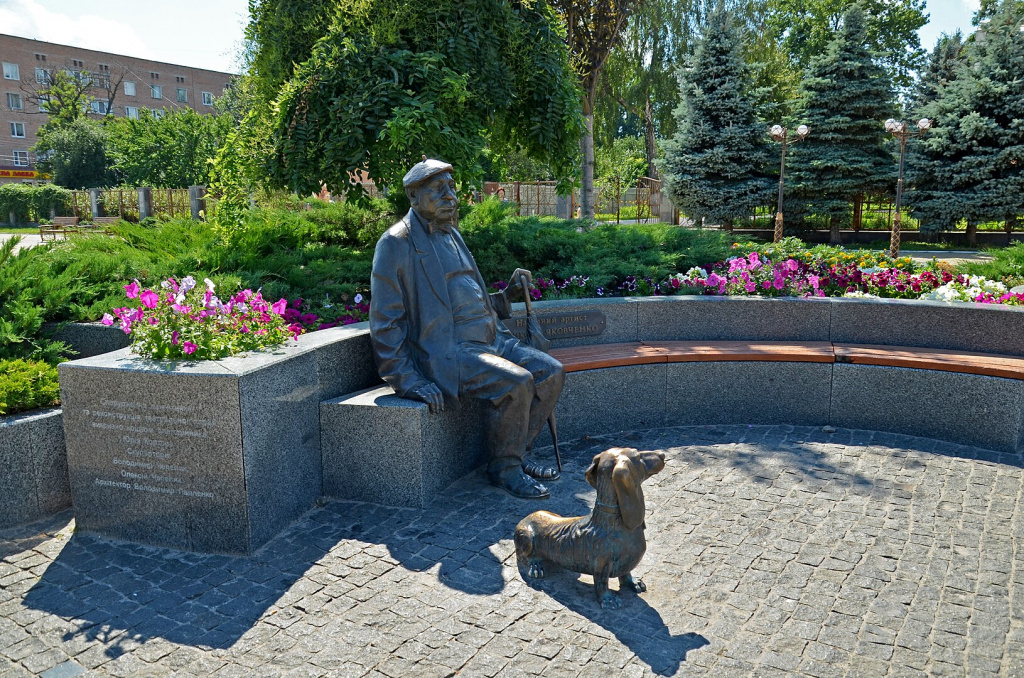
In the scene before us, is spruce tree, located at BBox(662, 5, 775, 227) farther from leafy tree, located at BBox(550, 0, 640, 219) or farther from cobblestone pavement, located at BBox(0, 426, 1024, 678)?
cobblestone pavement, located at BBox(0, 426, 1024, 678)

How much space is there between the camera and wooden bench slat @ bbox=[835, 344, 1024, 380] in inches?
248

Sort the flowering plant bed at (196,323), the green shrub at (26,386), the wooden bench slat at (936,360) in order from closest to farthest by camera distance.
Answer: the flowering plant bed at (196,323)
the green shrub at (26,386)
the wooden bench slat at (936,360)

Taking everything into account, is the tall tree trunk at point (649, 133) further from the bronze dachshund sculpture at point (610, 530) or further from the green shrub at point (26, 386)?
the bronze dachshund sculpture at point (610, 530)

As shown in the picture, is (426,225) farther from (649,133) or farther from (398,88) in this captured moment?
(649,133)

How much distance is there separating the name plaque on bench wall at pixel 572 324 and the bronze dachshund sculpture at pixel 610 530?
3.14m

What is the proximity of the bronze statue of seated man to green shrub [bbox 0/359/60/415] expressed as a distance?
2.01 meters

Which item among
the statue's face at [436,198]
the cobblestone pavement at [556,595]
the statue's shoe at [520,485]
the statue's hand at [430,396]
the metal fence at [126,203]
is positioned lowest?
the cobblestone pavement at [556,595]

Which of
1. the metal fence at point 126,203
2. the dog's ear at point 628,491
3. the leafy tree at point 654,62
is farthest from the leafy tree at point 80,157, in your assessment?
the dog's ear at point 628,491

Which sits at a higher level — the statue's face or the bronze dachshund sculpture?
the statue's face

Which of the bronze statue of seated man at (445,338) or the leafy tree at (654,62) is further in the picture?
the leafy tree at (654,62)

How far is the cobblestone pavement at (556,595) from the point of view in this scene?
3.41 metres

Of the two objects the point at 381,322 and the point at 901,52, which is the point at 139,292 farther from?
the point at 901,52

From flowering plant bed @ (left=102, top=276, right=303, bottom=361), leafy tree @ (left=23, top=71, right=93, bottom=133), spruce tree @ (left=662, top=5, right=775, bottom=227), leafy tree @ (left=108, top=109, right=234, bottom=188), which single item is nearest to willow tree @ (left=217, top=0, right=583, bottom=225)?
flowering plant bed @ (left=102, top=276, right=303, bottom=361)

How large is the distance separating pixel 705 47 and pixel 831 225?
271 inches
